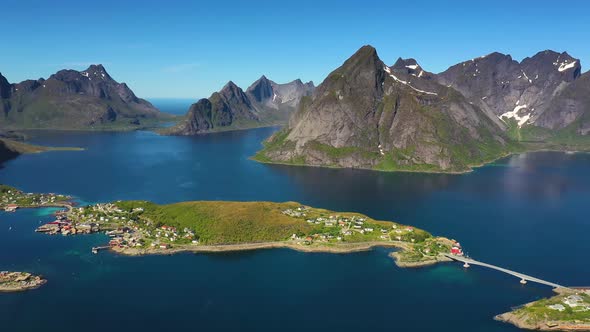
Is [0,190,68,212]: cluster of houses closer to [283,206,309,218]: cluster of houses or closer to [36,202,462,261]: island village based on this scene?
[36,202,462,261]: island village

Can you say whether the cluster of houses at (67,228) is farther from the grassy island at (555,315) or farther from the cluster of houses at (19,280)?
the grassy island at (555,315)

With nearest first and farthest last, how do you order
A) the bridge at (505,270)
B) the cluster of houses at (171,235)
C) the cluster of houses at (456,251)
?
1. the bridge at (505,270)
2. the cluster of houses at (456,251)
3. the cluster of houses at (171,235)

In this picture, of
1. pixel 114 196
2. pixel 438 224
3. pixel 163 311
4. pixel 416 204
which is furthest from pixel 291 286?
pixel 114 196

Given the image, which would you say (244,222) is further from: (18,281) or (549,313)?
(549,313)

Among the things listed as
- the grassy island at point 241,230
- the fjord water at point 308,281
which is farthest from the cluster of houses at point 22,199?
the grassy island at point 241,230

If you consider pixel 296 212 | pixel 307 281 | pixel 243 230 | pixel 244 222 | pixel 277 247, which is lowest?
pixel 307 281

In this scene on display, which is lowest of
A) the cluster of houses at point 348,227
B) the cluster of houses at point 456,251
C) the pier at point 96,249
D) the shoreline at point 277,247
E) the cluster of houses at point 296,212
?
the pier at point 96,249

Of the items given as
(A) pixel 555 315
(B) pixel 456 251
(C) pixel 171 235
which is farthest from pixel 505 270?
(C) pixel 171 235

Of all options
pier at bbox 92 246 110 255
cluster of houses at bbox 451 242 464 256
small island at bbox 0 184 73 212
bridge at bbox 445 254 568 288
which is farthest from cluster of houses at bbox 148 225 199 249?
bridge at bbox 445 254 568 288
